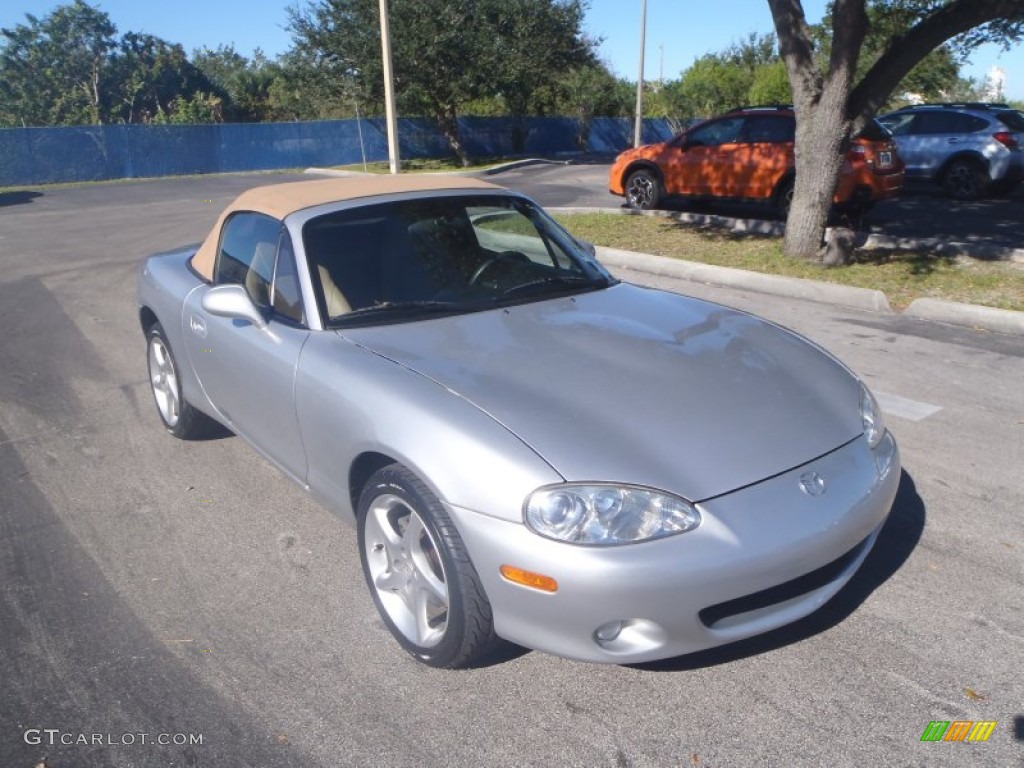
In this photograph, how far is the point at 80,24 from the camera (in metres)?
53.5

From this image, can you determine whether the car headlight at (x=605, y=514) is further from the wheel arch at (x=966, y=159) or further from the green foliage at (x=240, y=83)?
the green foliage at (x=240, y=83)

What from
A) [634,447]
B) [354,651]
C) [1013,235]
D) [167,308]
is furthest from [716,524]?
[1013,235]

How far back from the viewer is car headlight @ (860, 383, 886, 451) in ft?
10.3

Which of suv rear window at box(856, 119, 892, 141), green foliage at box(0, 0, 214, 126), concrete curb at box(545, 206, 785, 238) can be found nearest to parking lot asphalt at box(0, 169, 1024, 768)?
concrete curb at box(545, 206, 785, 238)

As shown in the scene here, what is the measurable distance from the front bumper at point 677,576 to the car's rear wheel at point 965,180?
14383 millimetres

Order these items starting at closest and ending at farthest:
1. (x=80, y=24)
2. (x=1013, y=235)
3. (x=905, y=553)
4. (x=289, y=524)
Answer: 1. (x=905, y=553)
2. (x=289, y=524)
3. (x=1013, y=235)
4. (x=80, y=24)

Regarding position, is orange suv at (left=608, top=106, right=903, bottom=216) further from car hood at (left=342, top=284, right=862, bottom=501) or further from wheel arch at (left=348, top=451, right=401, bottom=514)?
wheel arch at (left=348, top=451, right=401, bottom=514)

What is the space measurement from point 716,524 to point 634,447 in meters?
0.35

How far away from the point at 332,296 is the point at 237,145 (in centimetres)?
3330

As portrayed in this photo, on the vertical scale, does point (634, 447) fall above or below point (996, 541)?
above

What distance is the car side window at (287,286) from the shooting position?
3674 millimetres

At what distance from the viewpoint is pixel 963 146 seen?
14844 mm

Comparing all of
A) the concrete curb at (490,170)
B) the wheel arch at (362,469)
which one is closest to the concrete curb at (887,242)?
the wheel arch at (362,469)

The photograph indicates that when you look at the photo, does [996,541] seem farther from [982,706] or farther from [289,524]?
[289,524]
